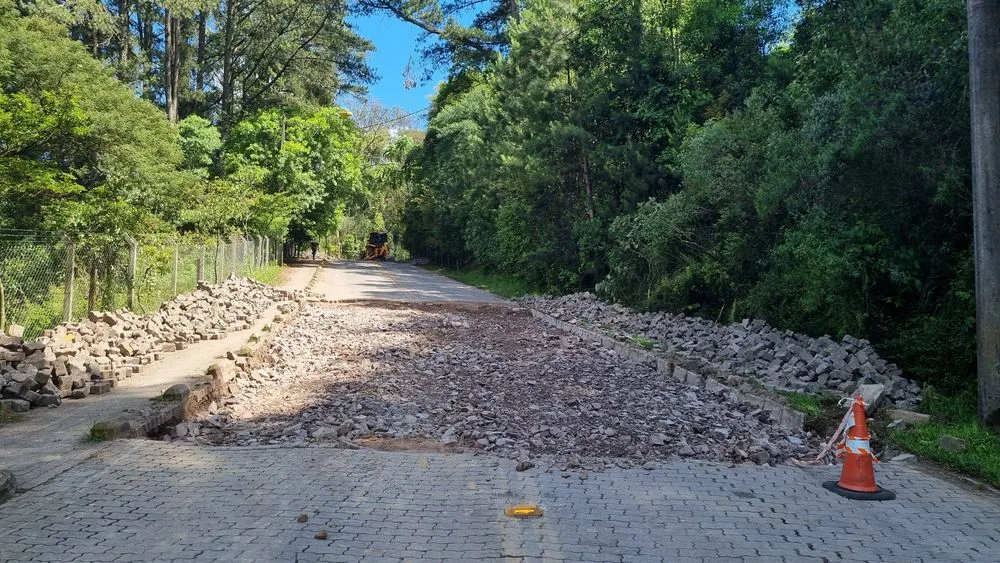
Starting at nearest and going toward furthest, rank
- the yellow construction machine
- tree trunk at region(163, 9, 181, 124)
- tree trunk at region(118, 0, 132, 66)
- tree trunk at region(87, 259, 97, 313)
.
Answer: tree trunk at region(87, 259, 97, 313) < tree trunk at region(118, 0, 132, 66) < tree trunk at region(163, 9, 181, 124) < the yellow construction machine

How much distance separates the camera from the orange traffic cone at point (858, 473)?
209 inches

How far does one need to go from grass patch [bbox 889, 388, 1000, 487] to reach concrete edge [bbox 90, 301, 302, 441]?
7212 mm

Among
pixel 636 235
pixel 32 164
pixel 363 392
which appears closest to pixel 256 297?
pixel 32 164

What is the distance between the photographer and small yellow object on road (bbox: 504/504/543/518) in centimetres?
471

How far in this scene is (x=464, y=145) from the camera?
1467 inches

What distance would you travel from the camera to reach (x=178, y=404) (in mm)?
7574

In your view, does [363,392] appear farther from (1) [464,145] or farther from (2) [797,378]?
(1) [464,145]

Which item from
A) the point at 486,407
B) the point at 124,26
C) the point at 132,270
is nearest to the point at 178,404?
the point at 486,407

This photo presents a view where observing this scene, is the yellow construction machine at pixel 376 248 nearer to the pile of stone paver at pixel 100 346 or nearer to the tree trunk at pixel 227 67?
the tree trunk at pixel 227 67

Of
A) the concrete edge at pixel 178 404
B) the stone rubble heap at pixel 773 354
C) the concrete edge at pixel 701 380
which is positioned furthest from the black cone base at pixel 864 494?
the concrete edge at pixel 178 404

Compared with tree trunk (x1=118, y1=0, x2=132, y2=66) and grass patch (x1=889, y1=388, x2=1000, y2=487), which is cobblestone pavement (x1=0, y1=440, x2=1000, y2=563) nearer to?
grass patch (x1=889, y1=388, x2=1000, y2=487)

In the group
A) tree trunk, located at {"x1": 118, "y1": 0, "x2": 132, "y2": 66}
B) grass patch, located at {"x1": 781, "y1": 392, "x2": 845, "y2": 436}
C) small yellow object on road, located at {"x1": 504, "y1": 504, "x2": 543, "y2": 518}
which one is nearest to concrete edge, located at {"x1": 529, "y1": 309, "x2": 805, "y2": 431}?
grass patch, located at {"x1": 781, "y1": 392, "x2": 845, "y2": 436}

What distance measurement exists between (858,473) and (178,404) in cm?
651

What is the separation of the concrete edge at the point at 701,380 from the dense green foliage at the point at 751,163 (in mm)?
2233
